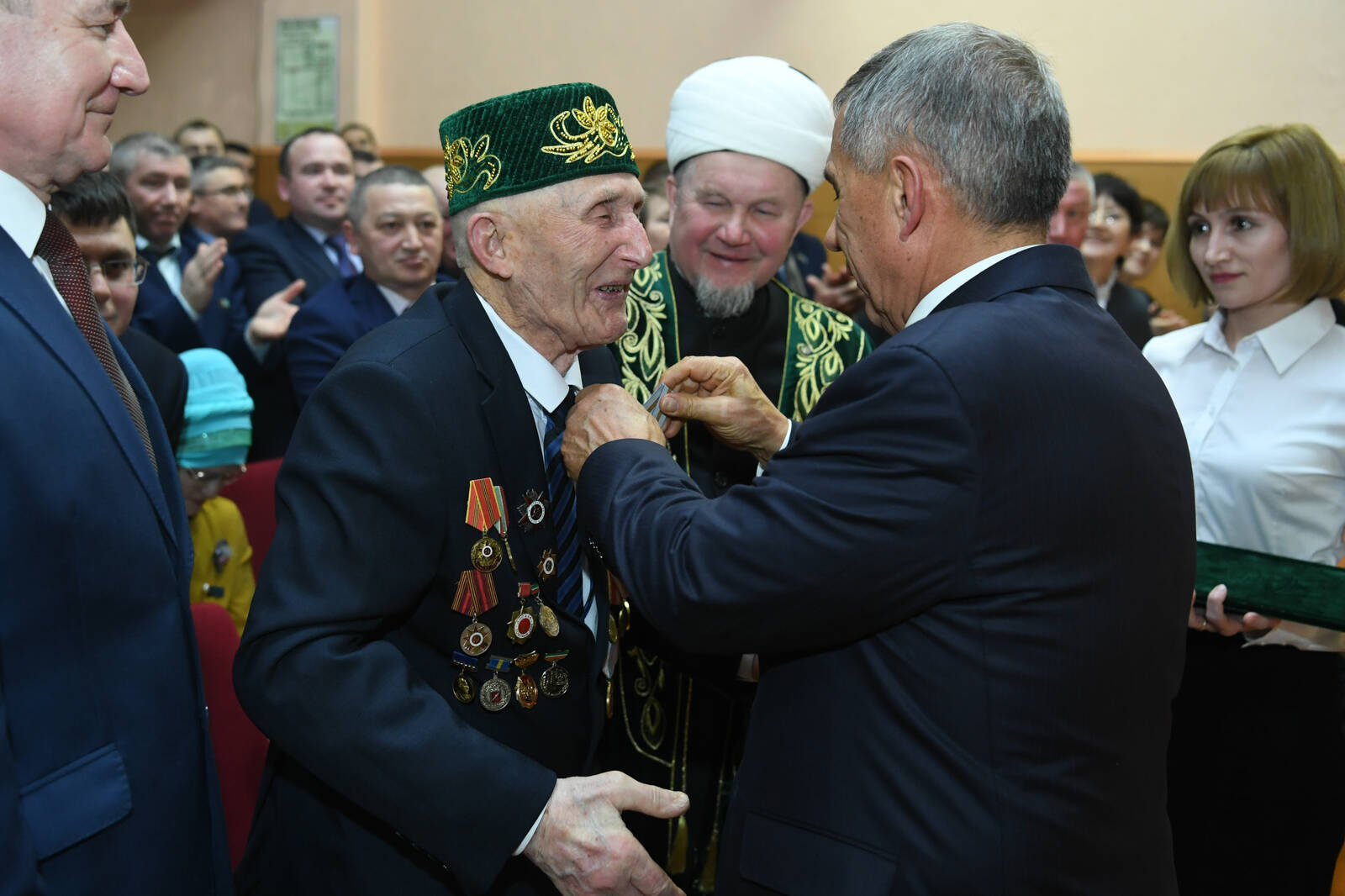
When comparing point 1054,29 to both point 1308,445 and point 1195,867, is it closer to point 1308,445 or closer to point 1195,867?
point 1308,445

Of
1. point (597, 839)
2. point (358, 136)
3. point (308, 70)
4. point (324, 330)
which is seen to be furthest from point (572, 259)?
point (308, 70)

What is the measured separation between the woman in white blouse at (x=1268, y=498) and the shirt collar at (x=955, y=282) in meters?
1.49

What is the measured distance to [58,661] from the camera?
4.28 ft

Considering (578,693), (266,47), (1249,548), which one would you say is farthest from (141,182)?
(1249,548)

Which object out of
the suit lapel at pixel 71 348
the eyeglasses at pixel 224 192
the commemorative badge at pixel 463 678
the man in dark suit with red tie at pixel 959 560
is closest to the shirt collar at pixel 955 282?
the man in dark suit with red tie at pixel 959 560

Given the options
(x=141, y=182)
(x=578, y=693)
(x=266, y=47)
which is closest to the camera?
(x=578, y=693)

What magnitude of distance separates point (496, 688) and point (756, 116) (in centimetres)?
157

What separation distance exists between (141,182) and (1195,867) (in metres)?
5.12

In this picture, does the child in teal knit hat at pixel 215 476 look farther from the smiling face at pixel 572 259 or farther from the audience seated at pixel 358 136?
the audience seated at pixel 358 136

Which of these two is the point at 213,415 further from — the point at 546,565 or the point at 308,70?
the point at 308,70

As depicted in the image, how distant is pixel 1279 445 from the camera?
9.01ft

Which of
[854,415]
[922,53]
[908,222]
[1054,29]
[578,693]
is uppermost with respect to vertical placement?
[1054,29]

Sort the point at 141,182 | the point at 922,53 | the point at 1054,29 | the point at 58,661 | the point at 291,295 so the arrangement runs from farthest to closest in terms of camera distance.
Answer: the point at 1054,29, the point at 141,182, the point at 291,295, the point at 922,53, the point at 58,661

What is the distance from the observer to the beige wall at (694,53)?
647 centimetres
